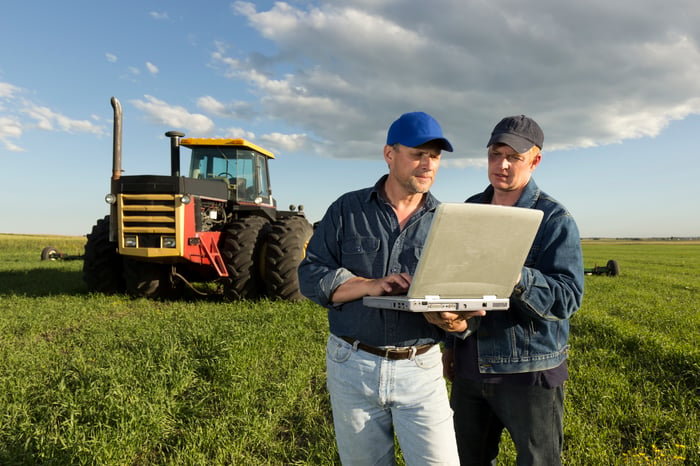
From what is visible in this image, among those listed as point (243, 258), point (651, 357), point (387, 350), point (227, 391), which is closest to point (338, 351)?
point (387, 350)

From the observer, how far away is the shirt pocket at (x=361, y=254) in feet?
6.15

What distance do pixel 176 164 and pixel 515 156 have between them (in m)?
6.82

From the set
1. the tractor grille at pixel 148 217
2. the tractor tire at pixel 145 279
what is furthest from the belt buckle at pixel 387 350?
the tractor tire at pixel 145 279

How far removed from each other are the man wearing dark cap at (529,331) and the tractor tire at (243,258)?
527 cm

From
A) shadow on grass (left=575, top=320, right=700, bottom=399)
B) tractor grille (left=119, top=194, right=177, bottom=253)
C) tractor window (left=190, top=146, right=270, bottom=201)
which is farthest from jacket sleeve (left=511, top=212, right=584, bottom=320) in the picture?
tractor window (left=190, top=146, right=270, bottom=201)

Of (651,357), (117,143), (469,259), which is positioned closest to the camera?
(469,259)

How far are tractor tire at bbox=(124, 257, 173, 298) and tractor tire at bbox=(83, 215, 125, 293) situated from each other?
1.42 ft

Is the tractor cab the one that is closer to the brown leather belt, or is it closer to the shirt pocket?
the shirt pocket

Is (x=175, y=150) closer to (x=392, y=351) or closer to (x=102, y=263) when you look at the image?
(x=102, y=263)

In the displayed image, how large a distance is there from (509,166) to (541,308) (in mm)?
612

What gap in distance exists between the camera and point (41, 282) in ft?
33.5

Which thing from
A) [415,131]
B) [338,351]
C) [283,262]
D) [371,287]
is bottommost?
A: [338,351]

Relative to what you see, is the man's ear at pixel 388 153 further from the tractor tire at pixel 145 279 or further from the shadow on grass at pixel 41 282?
the shadow on grass at pixel 41 282

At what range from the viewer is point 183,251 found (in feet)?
21.8
